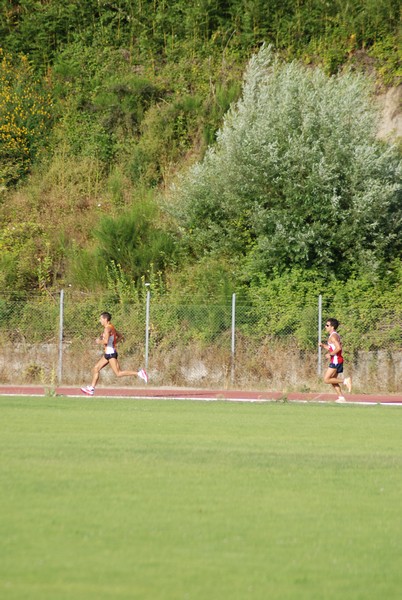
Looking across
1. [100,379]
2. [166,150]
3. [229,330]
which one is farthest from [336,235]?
[166,150]

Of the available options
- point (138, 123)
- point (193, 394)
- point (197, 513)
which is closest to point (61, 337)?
point (193, 394)

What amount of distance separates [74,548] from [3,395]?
19.1m

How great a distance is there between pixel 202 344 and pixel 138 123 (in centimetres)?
1606

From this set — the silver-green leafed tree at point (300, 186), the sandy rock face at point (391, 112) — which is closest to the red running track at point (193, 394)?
the silver-green leafed tree at point (300, 186)

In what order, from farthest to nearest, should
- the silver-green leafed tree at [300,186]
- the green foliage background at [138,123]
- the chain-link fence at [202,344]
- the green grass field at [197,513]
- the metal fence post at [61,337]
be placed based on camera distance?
the green foliage background at [138,123]
the silver-green leafed tree at [300,186]
the metal fence post at [61,337]
the chain-link fence at [202,344]
the green grass field at [197,513]

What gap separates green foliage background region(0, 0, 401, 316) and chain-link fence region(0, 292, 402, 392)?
1.57 meters

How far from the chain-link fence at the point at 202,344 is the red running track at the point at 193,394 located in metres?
1.30

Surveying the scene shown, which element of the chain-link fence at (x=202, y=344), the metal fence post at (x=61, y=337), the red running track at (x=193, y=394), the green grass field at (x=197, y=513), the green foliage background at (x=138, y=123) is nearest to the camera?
the green grass field at (x=197, y=513)

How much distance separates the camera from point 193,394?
2892cm

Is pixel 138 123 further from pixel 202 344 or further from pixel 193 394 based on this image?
pixel 193 394

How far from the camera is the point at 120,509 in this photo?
9.33 m

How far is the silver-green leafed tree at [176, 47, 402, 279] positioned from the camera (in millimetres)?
35156

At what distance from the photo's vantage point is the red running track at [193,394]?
26.9m

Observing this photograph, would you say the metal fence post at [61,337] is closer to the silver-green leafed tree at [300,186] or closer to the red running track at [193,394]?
the red running track at [193,394]
